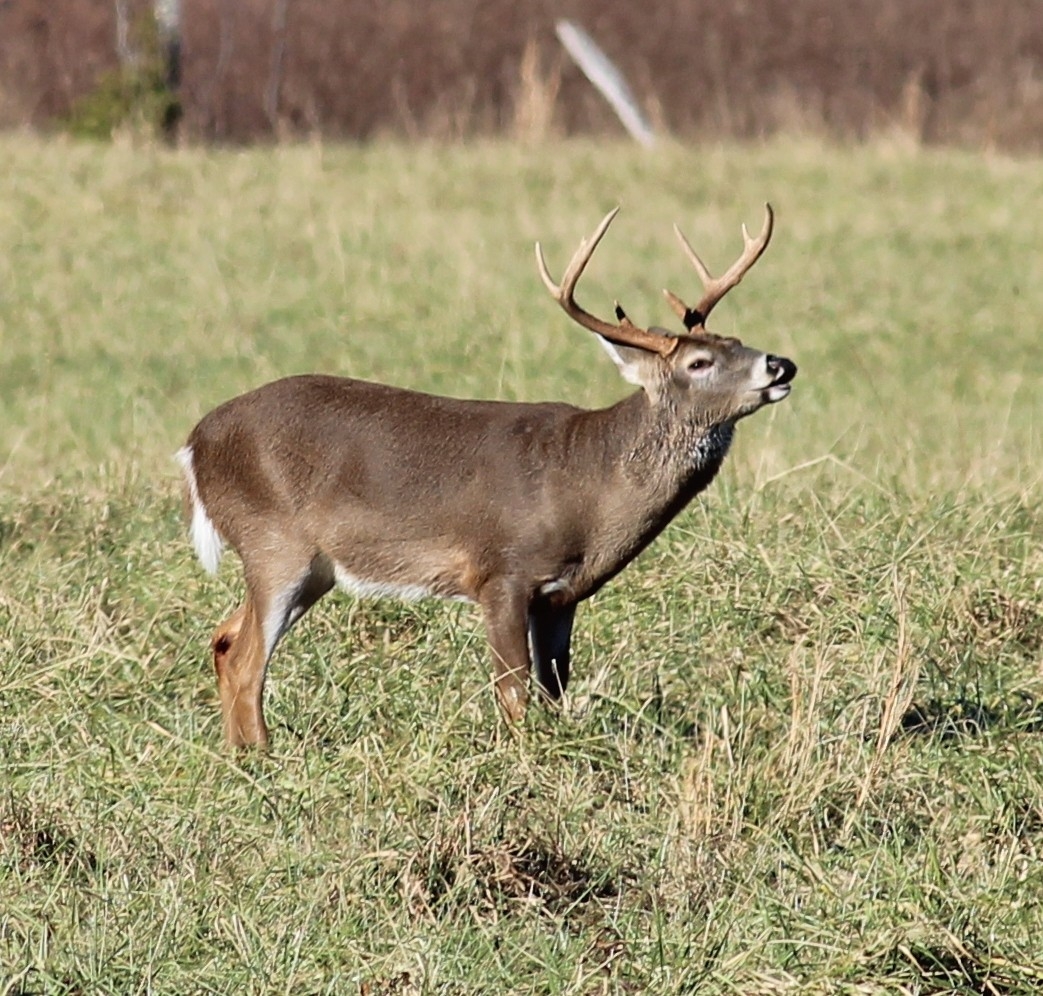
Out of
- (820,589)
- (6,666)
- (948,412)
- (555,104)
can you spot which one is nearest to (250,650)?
(6,666)

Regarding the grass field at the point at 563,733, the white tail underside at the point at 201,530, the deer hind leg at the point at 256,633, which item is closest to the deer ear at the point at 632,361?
the grass field at the point at 563,733

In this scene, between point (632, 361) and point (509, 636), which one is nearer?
point (509, 636)

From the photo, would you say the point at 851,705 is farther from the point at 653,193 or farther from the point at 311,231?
the point at 653,193

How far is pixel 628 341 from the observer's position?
580 cm

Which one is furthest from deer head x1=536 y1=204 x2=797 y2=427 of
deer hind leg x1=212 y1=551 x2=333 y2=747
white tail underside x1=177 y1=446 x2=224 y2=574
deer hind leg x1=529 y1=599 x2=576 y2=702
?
white tail underside x1=177 y1=446 x2=224 y2=574

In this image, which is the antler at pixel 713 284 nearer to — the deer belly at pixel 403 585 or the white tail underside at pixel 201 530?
the deer belly at pixel 403 585

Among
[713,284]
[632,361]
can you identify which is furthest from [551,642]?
[713,284]

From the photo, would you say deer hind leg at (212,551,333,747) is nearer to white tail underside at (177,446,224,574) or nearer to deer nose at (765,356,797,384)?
white tail underside at (177,446,224,574)

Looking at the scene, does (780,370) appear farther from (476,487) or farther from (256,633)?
(256,633)

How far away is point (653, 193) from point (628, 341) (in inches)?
357

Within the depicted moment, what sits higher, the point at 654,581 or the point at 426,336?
the point at 654,581

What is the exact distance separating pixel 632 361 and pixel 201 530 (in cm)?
123

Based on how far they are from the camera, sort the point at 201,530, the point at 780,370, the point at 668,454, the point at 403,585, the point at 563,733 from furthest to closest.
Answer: the point at 201,530 → the point at 403,585 → the point at 668,454 → the point at 780,370 → the point at 563,733

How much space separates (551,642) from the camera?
19.4 feet
